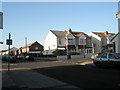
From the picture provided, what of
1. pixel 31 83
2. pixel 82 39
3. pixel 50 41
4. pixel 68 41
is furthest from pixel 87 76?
pixel 50 41

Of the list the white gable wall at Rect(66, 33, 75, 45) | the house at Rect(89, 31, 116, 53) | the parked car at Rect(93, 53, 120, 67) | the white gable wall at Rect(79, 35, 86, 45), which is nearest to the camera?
the parked car at Rect(93, 53, 120, 67)

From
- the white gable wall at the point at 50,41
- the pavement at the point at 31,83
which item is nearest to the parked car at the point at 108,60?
the pavement at the point at 31,83

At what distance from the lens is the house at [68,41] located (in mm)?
59062

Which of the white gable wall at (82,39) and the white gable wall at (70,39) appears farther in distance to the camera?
the white gable wall at (82,39)

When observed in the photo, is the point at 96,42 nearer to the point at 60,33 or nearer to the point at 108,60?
the point at 60,33

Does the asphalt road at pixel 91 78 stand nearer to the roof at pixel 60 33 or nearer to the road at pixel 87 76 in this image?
the road at pixel 87 76

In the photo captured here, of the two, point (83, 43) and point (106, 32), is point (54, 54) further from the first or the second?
point (106, 32)

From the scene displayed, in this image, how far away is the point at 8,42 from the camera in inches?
705

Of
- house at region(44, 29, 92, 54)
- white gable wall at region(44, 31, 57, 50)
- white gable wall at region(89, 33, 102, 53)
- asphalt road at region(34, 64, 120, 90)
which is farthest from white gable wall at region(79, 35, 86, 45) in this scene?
asphalt road at region(34, 64, 120, 90)

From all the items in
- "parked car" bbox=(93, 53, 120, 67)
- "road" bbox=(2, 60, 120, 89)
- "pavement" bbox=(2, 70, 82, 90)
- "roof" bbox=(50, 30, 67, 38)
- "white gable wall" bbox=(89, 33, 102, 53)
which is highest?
"roof" bbox=(50, 30, 67, 38)

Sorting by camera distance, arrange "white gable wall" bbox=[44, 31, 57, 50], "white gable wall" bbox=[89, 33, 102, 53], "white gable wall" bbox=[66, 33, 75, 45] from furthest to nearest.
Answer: "white gable wall" bbox=[89, 33, 102, 53] < "white gable wall" bbox=[44, 31, 57, 50] < "white gable wall" bbox=[66, 33, 75, 45]

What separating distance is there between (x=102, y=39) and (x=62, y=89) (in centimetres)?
5738

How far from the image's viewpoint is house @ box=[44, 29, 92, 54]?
59.1 metres

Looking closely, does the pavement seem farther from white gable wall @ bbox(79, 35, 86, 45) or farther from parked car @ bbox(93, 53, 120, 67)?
white gable wall @ bbox(79, 35, 86, 45)
